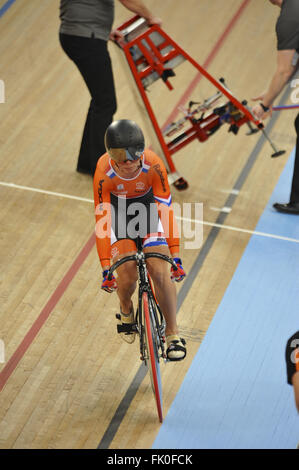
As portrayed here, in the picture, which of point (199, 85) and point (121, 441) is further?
point (199, 85)

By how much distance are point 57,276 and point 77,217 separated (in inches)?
27.3

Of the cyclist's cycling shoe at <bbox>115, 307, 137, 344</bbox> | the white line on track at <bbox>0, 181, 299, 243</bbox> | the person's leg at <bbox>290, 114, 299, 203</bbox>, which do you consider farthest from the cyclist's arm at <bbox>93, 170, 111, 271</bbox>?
the person's leg at <bbox>290, 114, 299, 203</bbox>

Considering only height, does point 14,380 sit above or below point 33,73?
below

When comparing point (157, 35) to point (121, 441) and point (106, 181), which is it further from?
point (121, 441)

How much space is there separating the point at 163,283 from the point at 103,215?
0.52m

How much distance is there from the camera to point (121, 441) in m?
3.87

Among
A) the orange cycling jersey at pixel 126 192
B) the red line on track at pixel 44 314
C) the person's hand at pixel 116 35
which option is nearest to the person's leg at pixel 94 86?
the person's hand at pixel 116 35

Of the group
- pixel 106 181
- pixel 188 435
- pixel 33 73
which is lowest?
pixel 188 435

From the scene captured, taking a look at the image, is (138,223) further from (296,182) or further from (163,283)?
(296,182)

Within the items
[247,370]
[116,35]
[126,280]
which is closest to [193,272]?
[247,370]

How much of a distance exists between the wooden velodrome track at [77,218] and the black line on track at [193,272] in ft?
0.07

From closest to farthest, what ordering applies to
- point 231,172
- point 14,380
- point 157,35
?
point 14,380, point 157,35, point 231,172

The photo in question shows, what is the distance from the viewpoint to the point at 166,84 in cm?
550
